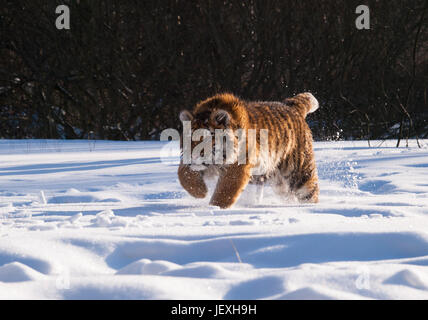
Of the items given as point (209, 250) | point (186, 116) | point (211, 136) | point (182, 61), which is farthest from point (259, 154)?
point (182, 61)

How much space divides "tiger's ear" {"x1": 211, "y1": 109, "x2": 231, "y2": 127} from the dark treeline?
5.90 meters

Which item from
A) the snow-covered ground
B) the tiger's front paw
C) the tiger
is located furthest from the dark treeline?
the tiger's front paw

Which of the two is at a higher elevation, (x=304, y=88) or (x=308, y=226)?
(x=304, y=88)

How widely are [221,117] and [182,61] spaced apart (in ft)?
19.7

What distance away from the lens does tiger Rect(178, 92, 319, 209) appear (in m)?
3.66

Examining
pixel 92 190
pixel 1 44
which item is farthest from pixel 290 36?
pixel 92 190

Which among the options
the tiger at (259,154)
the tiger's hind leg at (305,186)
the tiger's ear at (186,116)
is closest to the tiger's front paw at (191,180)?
the tiger at (259,154)

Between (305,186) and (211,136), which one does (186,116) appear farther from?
(305,186)

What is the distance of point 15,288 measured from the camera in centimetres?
167

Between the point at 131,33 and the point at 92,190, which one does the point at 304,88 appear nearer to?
the point at 131,33

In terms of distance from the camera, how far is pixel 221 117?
362cm

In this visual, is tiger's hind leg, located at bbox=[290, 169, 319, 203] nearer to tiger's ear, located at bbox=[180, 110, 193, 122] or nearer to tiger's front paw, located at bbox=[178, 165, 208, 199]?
tiger's front paw, located at bbox=[178, 165, 208, 199]
